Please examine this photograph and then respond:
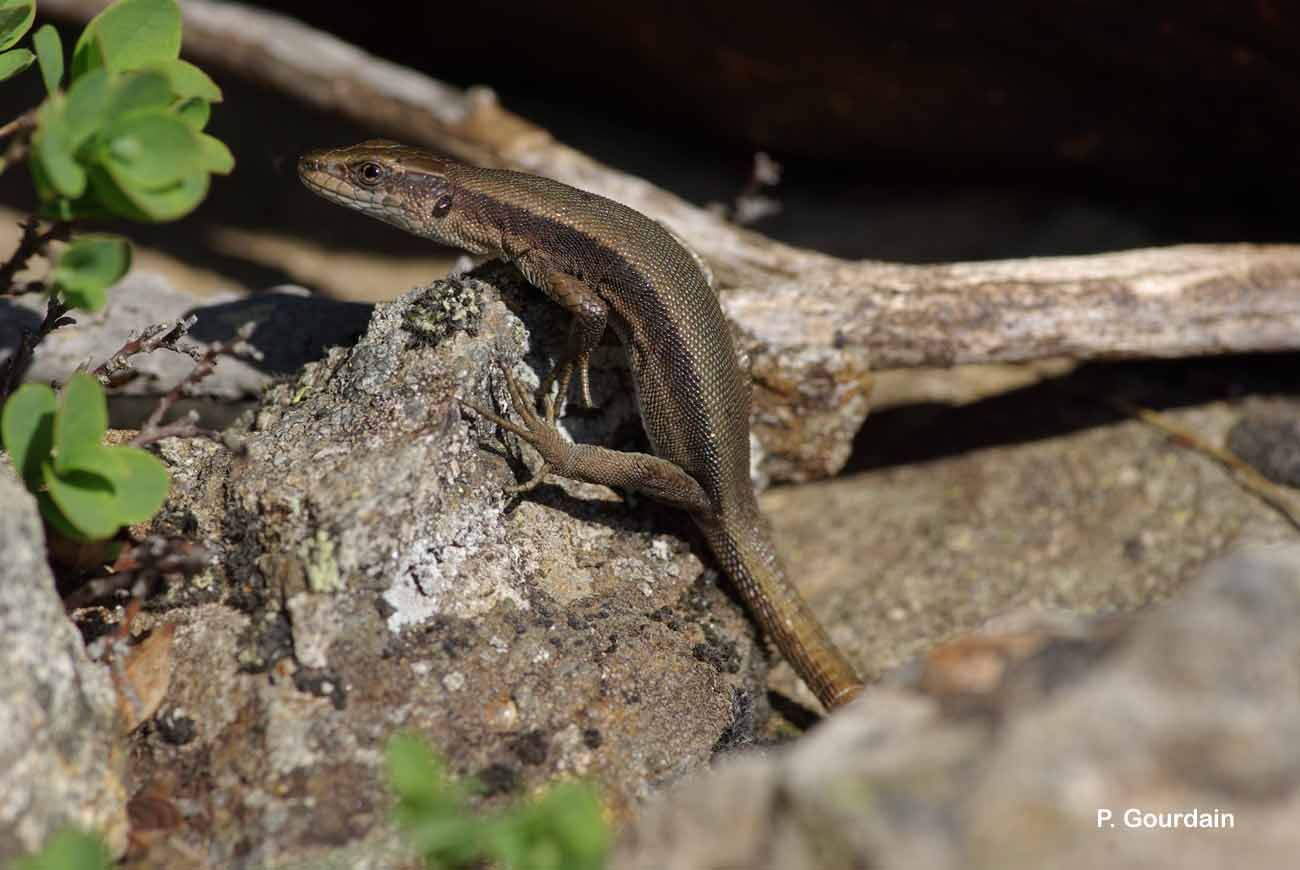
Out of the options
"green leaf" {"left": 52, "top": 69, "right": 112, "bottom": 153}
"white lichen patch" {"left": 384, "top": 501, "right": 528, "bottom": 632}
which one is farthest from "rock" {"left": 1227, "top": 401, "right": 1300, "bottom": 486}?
"green leaf" {"left": 52, "top": 69, "right": 112, "bottom": 153}

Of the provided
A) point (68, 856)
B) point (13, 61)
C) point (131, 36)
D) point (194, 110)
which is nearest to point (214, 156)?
point (194, 110)

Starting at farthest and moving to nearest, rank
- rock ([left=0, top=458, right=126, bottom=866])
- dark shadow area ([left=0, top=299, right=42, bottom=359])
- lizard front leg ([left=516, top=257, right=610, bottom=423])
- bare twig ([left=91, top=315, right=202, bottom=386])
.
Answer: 1. dark shadow area ([left=0, top=299, right=42, bottom=359])
2. lizard front leg ([left=516, top=257, right=610, bottom=423])
3. bare twig ([left=91, top=315, right=202, bottom=386])
4. rock ([left=0, top=458, right=126, bottom=866])

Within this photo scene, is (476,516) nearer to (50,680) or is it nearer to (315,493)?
(315,493)

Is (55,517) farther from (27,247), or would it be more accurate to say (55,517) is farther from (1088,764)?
(1088,764)

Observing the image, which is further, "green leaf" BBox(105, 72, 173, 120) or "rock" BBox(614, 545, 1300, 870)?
"green leaf" BBox(105, 72, 173, 120)

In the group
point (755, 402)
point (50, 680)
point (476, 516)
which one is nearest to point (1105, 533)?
point (755, 402)

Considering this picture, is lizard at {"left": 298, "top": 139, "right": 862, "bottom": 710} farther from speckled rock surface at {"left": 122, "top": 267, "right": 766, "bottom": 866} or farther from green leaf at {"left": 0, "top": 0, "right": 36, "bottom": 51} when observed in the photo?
green leaf at {"left": 0, "top": 0, "right": 36, "bottom": 51}
